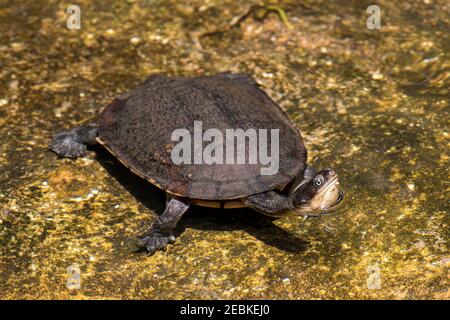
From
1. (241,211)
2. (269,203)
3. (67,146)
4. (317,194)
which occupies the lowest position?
(241,211)

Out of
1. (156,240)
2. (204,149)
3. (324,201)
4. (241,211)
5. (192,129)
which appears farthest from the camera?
(241,211)

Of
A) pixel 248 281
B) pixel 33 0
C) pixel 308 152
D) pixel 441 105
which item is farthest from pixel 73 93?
pixel 441 105

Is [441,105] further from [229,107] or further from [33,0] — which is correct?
[33,0]

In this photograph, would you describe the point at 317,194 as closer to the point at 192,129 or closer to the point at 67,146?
the point at 192,129

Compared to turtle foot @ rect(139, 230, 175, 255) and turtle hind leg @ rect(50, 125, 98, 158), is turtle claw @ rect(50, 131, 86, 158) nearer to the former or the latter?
turtle hind leg @ rect(50, 125, 98, 158)

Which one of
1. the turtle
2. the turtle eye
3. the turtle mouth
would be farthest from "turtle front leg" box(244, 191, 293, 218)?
the turtle eye

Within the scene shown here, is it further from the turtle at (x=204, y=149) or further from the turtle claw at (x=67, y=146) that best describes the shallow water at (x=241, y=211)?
the turtle at (x=204, y=149)

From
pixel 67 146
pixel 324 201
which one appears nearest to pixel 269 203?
pixel 324 201
